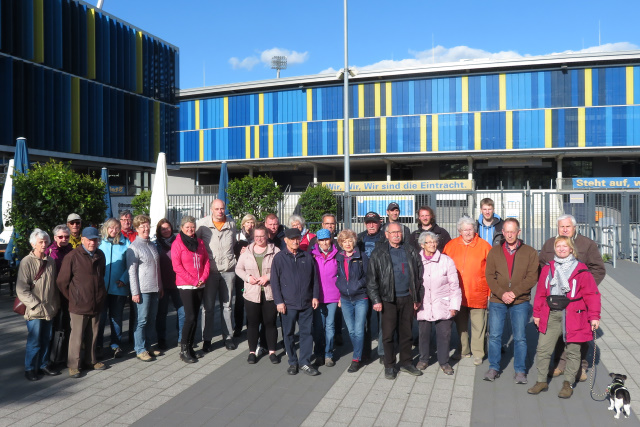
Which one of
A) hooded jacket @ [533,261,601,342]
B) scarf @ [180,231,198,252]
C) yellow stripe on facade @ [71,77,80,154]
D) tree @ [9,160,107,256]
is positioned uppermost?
yellow stripe on facade @ [71,77,80,154]

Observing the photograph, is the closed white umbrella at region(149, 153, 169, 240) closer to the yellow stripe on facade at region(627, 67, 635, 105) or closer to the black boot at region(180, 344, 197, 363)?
the black boot at region(180, 344, 197, 363)

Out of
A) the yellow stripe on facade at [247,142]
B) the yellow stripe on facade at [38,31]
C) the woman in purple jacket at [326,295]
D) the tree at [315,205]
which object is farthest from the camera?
the yellow stripe on facade at [247,142]

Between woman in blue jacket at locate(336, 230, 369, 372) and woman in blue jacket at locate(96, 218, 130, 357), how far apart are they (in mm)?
2590

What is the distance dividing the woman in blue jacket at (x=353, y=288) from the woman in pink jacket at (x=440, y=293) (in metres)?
0.64

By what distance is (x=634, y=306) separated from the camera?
9.85 meters

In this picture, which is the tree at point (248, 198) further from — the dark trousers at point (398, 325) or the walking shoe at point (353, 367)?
the dark trousers at point (398, 325)

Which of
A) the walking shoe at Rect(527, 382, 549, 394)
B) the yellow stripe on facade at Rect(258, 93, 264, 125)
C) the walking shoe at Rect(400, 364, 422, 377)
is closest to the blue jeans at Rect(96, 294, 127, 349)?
the walking shoe at Rect(400, 364, 422, 377)

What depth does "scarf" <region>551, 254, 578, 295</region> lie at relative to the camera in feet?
17.8

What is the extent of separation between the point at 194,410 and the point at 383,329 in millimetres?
2121

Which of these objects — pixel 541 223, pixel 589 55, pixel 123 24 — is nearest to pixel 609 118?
pixel 589 55

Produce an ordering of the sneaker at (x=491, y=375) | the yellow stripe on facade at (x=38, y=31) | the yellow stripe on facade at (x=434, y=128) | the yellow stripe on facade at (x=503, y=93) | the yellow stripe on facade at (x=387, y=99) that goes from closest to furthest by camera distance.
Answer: the sneaker at (x=491, y=375) < the yellow stripe on facade at (x=38, y=31) < the yellow stripe on facade at (x=503, y=93) < the yellow stripe on facade at (x=434, y=128) < the yellow stripe on facade at (x=387, y=99)

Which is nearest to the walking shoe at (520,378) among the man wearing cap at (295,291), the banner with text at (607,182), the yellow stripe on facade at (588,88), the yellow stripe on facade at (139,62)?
the man wearing cap at (295,291)

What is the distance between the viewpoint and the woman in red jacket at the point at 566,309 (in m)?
5.34

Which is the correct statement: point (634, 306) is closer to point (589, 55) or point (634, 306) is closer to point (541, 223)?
point (541, 223)
